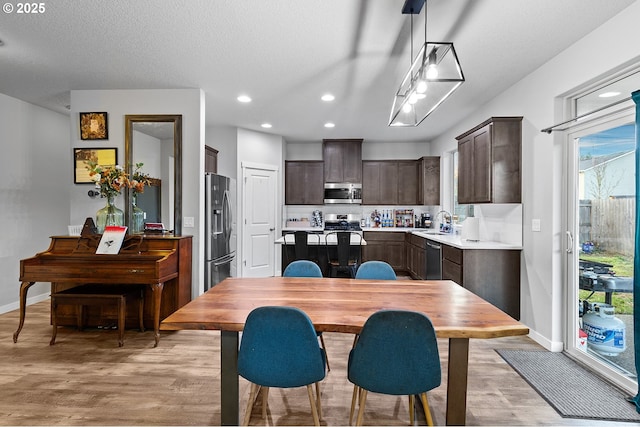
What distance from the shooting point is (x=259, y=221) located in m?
6.23

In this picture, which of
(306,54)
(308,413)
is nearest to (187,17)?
(306,54)

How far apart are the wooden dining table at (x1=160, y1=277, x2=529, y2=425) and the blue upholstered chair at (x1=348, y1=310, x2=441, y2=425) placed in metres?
0.08

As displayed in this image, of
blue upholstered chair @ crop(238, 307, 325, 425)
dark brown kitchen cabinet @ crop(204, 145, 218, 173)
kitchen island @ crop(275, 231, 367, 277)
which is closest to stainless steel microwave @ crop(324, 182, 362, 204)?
kitchen island @ crop(275, 231, 367, 277)

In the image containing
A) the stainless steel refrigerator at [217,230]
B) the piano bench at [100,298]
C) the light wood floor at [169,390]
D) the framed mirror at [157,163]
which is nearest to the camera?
the light wood floor at [169,390]

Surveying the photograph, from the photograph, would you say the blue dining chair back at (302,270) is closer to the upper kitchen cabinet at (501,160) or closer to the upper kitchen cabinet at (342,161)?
the upper kitchen cabinet at (501,160)

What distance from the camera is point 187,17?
2.50m

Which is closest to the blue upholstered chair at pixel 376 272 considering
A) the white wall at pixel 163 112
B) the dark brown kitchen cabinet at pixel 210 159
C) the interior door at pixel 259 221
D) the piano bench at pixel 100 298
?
the white wall at pixel 163 112

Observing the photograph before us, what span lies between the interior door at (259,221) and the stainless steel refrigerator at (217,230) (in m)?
1.10

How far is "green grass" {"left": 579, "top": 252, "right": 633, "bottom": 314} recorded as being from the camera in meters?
2.51

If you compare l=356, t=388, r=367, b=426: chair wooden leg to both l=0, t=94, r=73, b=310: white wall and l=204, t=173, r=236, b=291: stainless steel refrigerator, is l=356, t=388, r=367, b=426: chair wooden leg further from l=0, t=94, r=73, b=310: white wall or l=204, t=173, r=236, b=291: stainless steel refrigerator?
l=0, t=94, r=73, b=310: white wall

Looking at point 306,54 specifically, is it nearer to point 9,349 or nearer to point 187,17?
point 187,17

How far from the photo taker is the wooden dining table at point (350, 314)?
159cm

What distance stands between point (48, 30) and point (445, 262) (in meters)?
4.62

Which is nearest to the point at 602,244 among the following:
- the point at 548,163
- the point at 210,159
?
the point at 548,163
